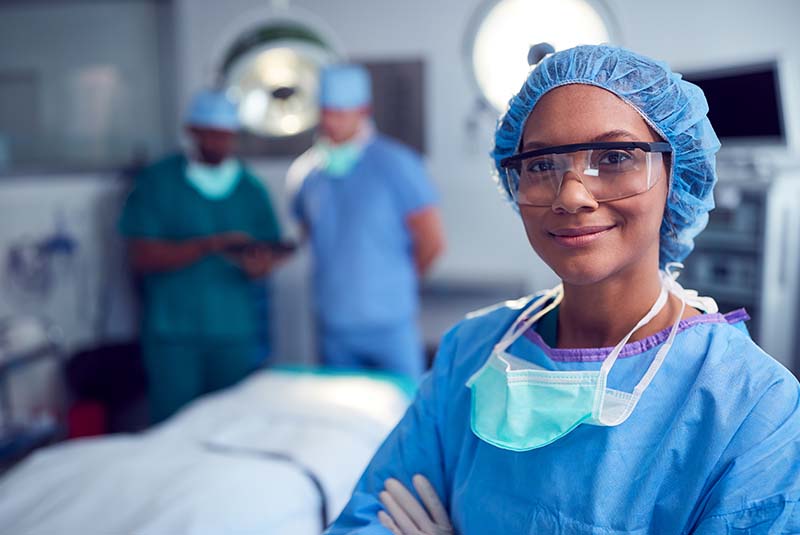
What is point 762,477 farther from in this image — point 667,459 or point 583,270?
point 583,270

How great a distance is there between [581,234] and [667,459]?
0.29m

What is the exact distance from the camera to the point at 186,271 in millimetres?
2605

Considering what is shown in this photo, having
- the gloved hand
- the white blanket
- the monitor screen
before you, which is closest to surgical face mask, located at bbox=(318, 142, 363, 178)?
the white blanket

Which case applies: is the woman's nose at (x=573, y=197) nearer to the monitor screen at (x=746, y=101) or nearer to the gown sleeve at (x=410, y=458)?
the gown sleeve at (x=410, y=458)

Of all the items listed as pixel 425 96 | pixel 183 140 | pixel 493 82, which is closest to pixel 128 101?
pixel 183 140

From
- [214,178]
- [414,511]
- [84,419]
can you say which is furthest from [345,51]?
[414,511]

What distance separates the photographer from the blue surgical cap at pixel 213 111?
268cm

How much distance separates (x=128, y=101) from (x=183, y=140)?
337 mm

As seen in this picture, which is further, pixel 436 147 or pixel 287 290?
pixel 287 290

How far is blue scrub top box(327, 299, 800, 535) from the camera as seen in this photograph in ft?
2.47

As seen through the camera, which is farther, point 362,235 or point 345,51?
point 345,51

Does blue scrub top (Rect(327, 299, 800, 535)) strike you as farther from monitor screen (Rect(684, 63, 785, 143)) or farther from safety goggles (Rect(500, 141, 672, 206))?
monitor screen (Rect(684, 63, 785, 143))

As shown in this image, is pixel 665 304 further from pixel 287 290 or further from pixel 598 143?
pixel 287 290

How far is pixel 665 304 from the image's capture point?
95 centimetres
